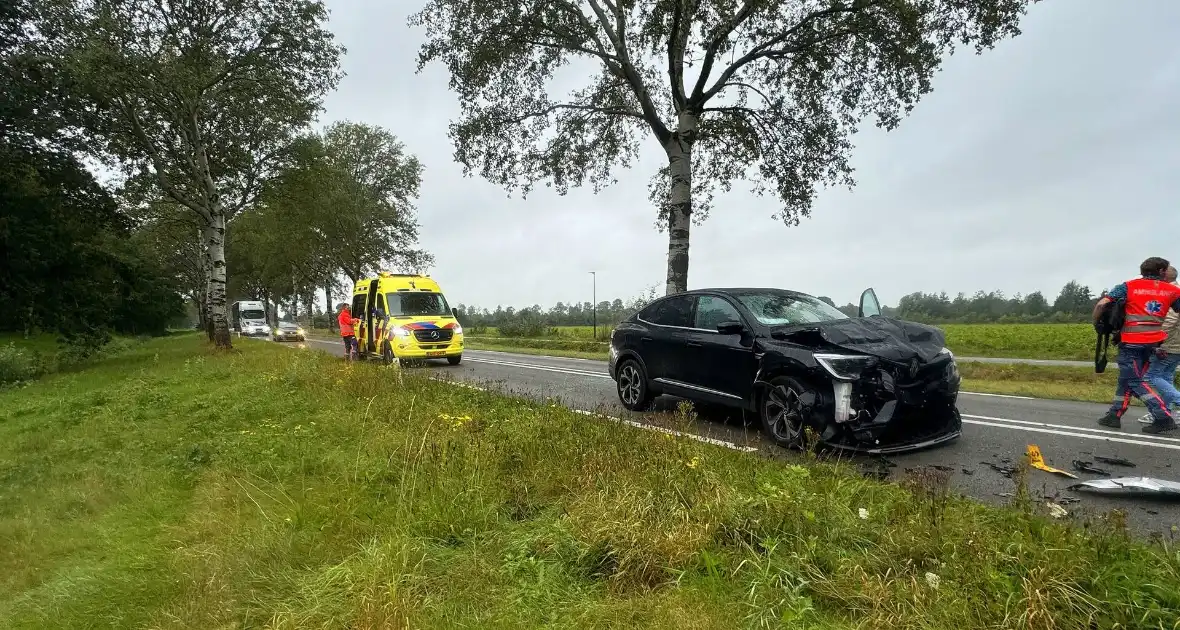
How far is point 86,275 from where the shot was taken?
1925 centimetres

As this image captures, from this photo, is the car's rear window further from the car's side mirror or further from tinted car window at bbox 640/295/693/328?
tinted car window at bbox 640/295/693/328

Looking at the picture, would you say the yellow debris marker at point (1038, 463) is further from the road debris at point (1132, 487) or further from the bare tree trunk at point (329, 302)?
the bare tree trunk at point (329, 302)

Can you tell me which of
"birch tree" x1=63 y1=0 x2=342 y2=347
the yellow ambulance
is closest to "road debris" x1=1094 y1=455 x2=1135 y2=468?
the yellow ambulance

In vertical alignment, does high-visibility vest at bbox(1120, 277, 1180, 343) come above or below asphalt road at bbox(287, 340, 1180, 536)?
above

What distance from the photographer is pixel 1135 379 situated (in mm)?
6055

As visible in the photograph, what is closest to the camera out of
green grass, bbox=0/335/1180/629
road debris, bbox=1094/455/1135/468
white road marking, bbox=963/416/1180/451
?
green grass, bbox=0/335/1180/629

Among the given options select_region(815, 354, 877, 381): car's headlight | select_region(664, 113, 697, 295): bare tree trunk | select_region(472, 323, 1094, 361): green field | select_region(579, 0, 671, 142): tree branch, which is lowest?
select_region(472, 323, 1094, 361): green field

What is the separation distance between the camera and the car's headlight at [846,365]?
4.76m

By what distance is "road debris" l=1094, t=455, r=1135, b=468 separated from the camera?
15.5 feet

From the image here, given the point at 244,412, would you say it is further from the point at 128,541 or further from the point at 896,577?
the point at 896,577

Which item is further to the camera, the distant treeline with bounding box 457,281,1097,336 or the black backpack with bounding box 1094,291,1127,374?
the distant treeline with bounding box 457,281,1097,336

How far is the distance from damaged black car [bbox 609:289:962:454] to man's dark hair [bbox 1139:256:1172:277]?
8.90ft

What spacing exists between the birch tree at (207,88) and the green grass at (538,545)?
524 inches

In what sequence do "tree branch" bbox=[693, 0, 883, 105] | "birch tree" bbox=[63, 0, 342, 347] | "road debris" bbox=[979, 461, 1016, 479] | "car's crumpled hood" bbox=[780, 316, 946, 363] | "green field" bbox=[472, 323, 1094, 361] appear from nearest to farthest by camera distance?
1. "road debris" bbox=[979, 461, 1016, 479]
2. "car's crumpled hood" bbox=[780, 316, 946, 363]
3. "tree branch" bbox=[693, 0, 883, 105]
4. "birch tree" bbox=[63, 0, 342, 347]
5. "green field" bbox=[472, 323, 1094, 361]
